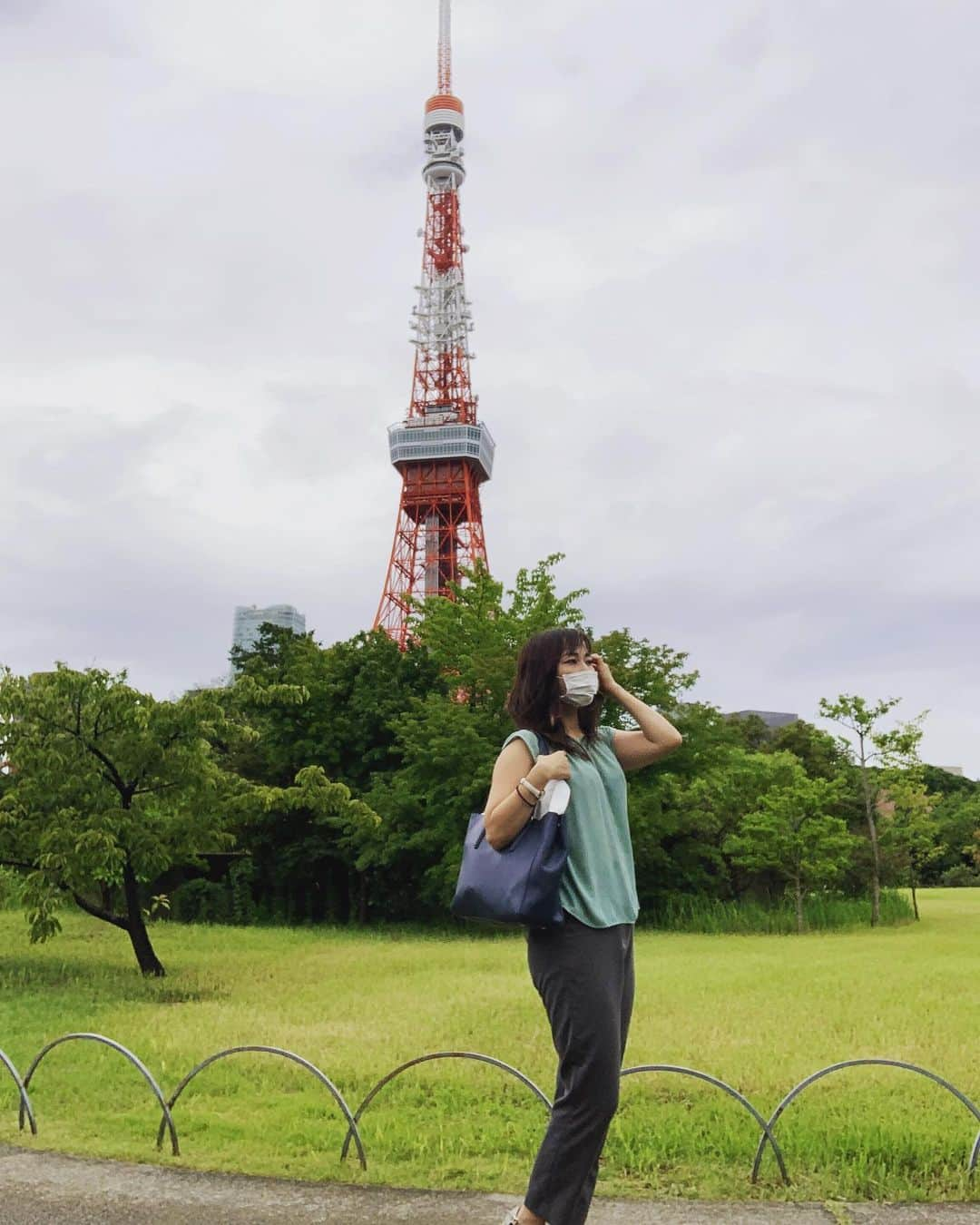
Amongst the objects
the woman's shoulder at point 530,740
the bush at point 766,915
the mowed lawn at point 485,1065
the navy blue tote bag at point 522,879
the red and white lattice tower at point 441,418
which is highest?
the red and white lattice tower at point 441,418

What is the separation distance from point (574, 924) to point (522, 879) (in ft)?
0.62

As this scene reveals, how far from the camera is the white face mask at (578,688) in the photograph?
2.82 metres

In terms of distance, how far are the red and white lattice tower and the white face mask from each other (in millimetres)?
35494

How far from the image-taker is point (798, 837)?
1736 centimetres

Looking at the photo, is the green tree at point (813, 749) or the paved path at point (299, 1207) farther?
the green tree at point (813, 749)

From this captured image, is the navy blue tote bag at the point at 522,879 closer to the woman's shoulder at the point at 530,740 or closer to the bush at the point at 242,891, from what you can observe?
the woman's shoulder at the point at 530,740

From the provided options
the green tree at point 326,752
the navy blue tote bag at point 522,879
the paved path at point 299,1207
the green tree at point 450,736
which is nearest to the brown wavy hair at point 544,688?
the navy blue tote bag at point 522,879

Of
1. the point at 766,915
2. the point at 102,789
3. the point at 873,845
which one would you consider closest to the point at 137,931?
the point at 102,789

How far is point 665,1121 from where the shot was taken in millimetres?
4754

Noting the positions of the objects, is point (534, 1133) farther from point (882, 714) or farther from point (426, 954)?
point (882, 714)

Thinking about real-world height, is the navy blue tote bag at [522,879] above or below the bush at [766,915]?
above

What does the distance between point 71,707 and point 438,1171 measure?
7.36 meters

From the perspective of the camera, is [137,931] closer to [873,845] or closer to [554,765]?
[554,765]

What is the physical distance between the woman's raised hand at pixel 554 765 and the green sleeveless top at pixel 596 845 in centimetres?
11
